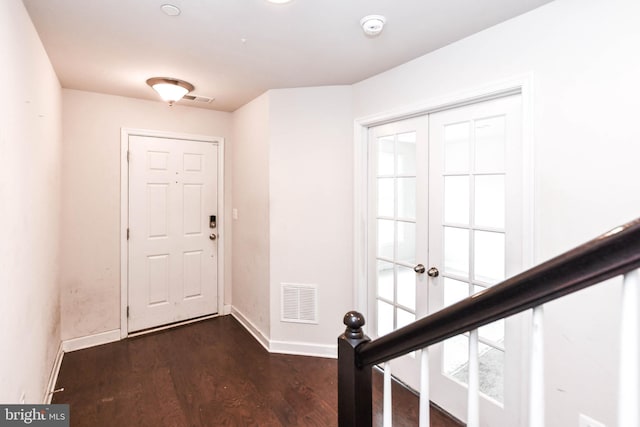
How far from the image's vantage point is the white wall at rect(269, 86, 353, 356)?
2889mm

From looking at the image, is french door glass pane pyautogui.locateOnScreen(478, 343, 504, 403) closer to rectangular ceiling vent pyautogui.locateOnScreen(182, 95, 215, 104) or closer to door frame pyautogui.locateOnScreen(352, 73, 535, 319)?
door frame pyautogui.locateOnScreen(352, 73, 535, 319)

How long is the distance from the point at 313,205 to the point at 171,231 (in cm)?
166

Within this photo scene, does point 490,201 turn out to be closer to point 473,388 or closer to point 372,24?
point 372,24

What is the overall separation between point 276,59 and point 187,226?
212 centimetres

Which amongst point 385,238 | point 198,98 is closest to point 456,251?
point 385,238

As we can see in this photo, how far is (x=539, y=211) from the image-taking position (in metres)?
1.70

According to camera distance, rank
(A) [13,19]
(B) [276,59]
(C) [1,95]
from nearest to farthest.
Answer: (C) [1,95], (A) [13,19], (B) [276,59]

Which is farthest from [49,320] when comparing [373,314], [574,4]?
[574,4]

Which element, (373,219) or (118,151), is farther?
(118,151)

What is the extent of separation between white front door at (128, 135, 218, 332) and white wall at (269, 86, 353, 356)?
1.11m

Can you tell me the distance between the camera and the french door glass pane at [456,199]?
6.90 ft

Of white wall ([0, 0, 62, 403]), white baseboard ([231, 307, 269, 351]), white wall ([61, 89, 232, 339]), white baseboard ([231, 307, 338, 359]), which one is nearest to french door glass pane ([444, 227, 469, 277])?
white baseboard ([231, 307, 338, 359])

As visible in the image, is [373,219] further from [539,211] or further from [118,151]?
[118,151]

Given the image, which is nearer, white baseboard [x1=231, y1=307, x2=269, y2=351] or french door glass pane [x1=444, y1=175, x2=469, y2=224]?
french door glass pane [x1=444, y1=175, x2=469, y2=224]
